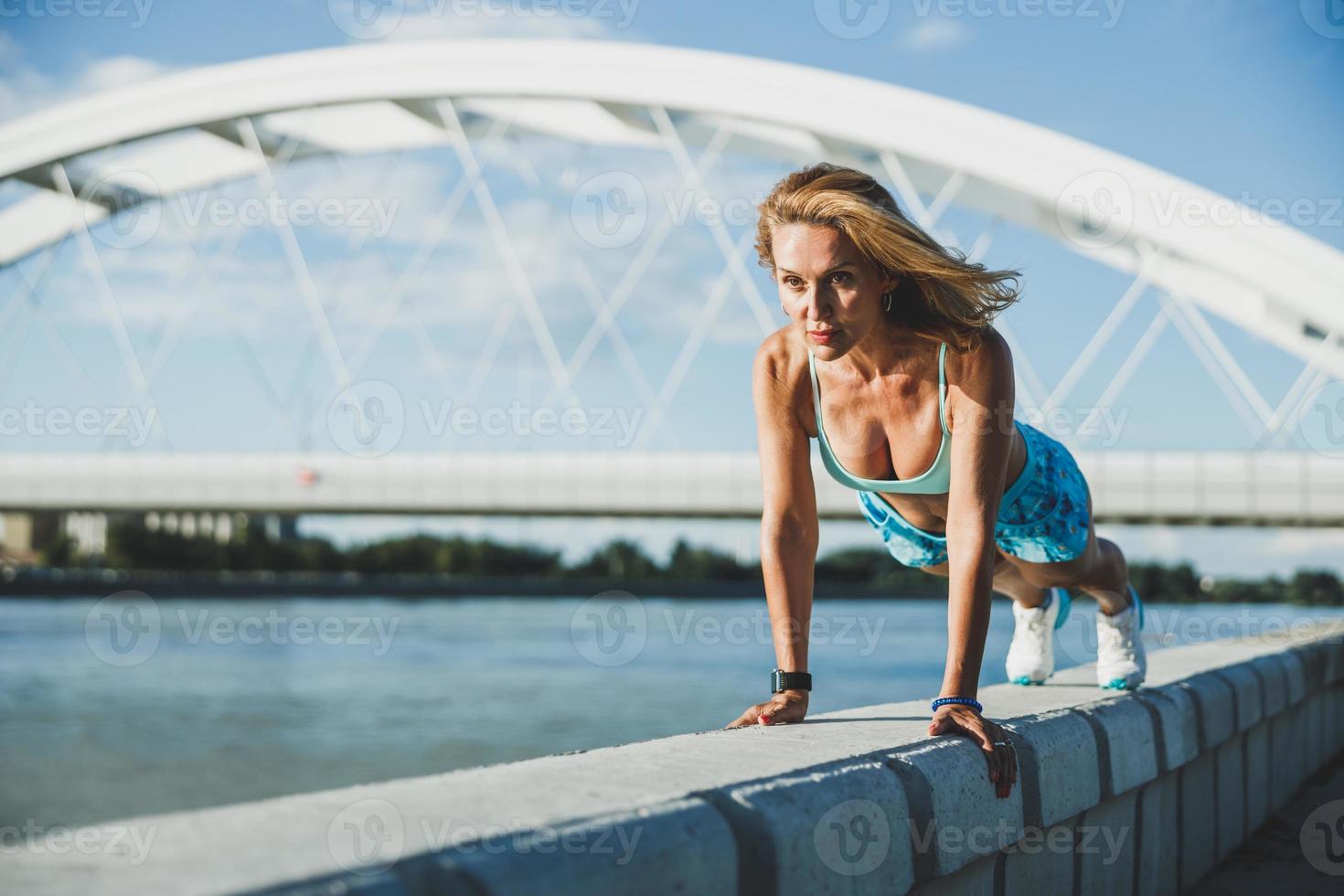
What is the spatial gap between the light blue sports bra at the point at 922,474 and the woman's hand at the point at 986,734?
56cm

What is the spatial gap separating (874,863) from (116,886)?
3.35ft

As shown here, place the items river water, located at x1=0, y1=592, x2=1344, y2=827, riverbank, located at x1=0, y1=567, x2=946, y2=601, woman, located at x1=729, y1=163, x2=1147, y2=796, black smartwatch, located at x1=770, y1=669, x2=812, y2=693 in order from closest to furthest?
woman, located at x1=729, y1=163, x2=1147, y2=796 < black smartwatch, located at x1=770, y1=669, x2=812, y2=693 < river water, located at x1=0, y1=592, x2=1344, y2=827 < riverbank, located at x1=0, y1=567, x2=946, y2=601

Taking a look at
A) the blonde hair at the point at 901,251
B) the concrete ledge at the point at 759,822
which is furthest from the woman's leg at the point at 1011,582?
the blonde hair at the point at 901,251

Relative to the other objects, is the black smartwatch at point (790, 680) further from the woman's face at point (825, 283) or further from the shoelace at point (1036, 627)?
the shoelace at point (1036, 627)

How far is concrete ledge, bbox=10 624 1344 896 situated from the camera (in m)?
1.22

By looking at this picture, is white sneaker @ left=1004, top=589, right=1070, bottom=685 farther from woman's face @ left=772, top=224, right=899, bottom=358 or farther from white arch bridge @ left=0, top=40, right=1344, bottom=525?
white arch bridge @ left=0, top=40, right=1344, bottom=525

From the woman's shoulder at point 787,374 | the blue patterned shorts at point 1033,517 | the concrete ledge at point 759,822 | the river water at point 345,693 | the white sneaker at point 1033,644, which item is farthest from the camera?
the river water at point 345,693

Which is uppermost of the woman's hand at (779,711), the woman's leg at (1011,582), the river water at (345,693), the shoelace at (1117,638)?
the woman's leg at (1011,582)

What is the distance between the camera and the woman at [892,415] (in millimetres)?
2535

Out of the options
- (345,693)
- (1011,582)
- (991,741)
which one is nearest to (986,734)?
(991,741)

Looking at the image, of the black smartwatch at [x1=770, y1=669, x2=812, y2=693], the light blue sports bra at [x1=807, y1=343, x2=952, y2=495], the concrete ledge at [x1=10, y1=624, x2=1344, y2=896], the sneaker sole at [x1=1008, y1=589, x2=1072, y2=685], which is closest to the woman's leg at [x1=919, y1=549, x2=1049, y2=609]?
the sneaker sole at [x1=1008, y1=589, x2=1072, y2=685]

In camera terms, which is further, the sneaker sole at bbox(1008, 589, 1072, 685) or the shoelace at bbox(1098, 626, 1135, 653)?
the sneaker sole at bbox(1008, 589, 1072, 685)

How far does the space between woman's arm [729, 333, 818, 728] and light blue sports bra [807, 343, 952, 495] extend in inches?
2.2

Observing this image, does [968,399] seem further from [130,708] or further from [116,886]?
[130,708]
